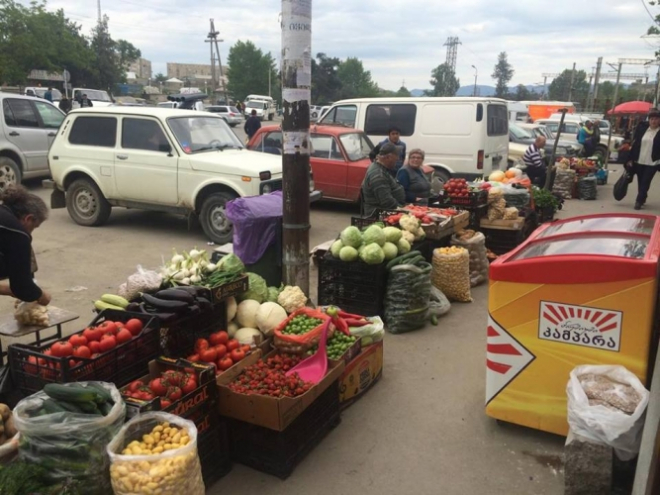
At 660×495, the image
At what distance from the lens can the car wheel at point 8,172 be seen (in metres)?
11.3

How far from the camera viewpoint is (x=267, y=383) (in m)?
3.45

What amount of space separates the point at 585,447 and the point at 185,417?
7.23ft

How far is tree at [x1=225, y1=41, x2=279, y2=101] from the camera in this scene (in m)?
80.3

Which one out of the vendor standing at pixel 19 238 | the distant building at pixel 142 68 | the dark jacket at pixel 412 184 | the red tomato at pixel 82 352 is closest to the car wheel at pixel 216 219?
the dark jacket at pixel 412 184

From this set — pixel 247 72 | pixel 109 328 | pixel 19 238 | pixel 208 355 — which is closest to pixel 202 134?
pixel 19 238

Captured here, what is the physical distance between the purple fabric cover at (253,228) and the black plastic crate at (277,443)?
263 cm

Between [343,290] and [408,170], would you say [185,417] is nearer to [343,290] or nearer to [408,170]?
[343,290]

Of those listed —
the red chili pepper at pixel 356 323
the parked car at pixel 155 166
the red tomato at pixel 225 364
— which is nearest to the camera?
the red tomato at pixel 225 364

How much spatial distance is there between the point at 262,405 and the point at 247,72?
82861mm

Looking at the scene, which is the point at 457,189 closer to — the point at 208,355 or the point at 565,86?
the point at 208,355

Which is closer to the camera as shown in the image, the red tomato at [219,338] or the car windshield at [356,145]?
the red tomato at [219,338]

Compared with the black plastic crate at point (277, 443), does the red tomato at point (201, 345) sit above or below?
above

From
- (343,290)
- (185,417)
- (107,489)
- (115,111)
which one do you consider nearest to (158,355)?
(185,417)

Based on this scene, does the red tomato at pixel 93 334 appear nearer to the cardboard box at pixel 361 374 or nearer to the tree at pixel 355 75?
the cardboard box at pixel 361 374
